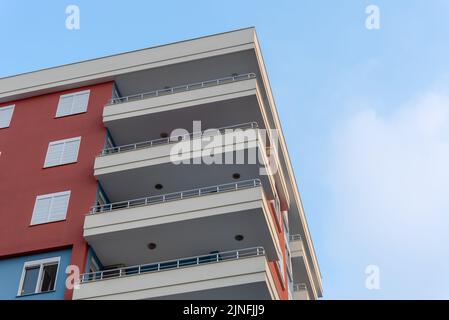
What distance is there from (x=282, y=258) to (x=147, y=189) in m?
8.61

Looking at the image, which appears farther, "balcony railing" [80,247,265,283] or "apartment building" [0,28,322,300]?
"balcony railing" [80,247,265,283]

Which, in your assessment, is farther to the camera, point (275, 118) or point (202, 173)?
point (275, 118)

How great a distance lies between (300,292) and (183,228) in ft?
48.7

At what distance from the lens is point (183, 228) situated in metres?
30.8

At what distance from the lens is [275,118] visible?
3906 cm

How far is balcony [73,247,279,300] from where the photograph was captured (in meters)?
28.0

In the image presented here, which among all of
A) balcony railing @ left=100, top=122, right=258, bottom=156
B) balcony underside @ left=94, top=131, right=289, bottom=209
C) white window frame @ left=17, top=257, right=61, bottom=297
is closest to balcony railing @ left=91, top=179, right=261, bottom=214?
balcony underside @ left=94, top=131, right=289, bottom=209

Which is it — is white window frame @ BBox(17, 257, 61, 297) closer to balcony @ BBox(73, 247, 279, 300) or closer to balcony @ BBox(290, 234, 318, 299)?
balcony @ BBox(73, 247, 279, 300)

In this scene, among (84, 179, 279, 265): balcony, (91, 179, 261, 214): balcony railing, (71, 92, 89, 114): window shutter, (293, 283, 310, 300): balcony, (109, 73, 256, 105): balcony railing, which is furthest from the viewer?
(293, 283, 310, 300): balcony

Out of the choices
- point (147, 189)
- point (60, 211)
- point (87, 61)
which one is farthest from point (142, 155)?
point (87, 61)

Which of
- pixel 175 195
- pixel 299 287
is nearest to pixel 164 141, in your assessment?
pixel 175 195

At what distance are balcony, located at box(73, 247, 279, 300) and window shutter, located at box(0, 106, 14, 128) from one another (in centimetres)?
1277

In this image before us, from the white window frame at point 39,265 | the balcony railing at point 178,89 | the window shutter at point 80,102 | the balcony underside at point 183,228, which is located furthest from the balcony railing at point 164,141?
the white window frame at point 39,265
